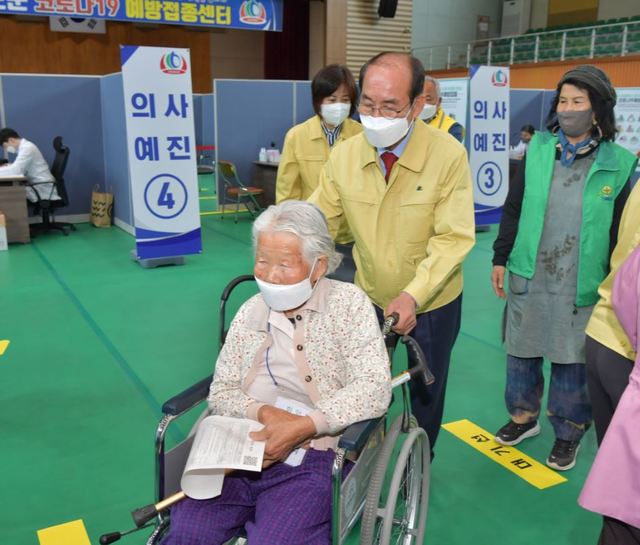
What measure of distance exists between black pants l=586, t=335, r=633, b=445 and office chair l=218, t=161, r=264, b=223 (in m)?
6.33

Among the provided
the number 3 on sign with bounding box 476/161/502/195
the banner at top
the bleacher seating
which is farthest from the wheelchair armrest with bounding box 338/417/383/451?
the bleacher seating

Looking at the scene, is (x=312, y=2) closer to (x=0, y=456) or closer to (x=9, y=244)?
(x=9, y=244)

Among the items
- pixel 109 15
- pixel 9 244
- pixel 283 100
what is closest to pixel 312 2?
pixel 109 15

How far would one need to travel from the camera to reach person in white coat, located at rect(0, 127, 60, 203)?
6.25 metres

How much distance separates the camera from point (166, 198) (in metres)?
5.48

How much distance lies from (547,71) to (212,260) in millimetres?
10010

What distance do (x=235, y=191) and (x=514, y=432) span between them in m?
5.67

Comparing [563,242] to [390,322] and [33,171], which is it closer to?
[390,322]

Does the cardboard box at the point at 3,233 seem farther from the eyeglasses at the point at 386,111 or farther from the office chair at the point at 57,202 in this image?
the eyeglasses at the point at 386,111

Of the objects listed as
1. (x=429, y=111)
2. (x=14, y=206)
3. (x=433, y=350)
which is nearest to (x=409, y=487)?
(x=433, y=350)

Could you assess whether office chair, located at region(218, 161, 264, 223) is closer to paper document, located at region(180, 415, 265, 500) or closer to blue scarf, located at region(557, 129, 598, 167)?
blue scarf, located at region(557, 129, 598, 167)

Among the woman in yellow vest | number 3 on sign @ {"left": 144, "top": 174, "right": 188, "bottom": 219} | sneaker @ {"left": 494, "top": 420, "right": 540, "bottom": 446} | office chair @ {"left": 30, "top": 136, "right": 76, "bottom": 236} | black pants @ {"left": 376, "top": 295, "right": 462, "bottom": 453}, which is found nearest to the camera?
black pants @ {"left": 376, "top": 295, "right": 462, "bottom": 453}

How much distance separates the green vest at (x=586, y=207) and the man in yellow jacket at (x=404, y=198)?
0.45m

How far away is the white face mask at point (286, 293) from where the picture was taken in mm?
1606
